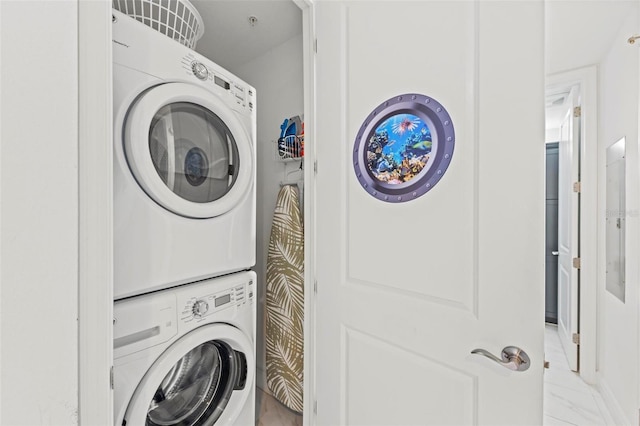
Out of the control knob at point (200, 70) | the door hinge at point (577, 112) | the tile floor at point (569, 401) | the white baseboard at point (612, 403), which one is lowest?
the tile floor at point (569, 401)

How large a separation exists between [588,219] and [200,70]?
270 centimetres

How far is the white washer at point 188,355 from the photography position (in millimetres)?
820

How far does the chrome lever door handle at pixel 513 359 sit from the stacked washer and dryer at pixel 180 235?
36.2 inches

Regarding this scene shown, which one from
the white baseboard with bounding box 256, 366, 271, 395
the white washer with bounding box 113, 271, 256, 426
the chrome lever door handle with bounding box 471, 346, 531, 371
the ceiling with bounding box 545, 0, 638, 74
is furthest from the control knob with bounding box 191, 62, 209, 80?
the white baseboard with bounding box 256, 366, 271, 395

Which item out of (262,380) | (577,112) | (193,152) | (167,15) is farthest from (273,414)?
(577,112)

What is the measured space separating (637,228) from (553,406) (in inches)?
50.0

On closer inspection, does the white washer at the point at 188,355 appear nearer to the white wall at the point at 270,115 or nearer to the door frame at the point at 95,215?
the door frame at the point at 95,215

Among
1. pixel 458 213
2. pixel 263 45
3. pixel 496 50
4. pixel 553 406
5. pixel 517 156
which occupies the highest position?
pixel 263 45

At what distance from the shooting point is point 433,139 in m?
0.93

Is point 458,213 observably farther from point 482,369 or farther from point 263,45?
point 263,45

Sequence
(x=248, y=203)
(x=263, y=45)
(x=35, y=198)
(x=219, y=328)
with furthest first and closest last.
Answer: (x=263, y=45) < (x=248, y=203) < (x=219, y=328) < (x=35, y=198)

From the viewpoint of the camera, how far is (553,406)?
188 centimetres

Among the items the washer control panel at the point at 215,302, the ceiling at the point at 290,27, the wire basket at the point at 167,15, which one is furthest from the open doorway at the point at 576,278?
the wire basket at the point at 167,15

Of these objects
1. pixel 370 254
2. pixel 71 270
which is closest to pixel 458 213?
pixel 370 254
